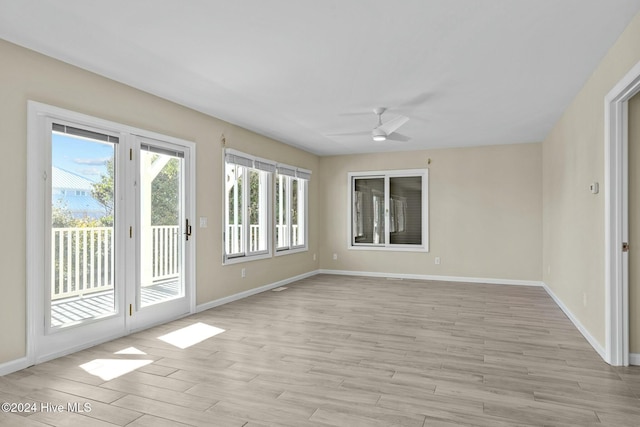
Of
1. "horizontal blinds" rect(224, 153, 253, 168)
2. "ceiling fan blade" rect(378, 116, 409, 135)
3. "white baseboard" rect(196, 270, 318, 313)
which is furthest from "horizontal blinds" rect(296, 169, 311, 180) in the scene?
"ceiling fan blade" rect(378, 116, 409, 135)

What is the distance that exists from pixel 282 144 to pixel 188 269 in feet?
9.61

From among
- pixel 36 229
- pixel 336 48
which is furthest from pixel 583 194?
pixel 36 229

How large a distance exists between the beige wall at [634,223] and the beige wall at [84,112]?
4.23 meters

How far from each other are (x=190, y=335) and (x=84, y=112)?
224 centimetres

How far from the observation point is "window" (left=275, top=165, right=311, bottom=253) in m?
6.82

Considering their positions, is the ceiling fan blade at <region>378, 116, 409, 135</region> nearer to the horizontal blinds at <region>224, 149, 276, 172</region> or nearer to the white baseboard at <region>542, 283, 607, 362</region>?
the horizontal blinds at <region>224, 149, 276, 172</region>

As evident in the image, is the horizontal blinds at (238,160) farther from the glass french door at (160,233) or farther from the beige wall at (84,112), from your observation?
the glass french door at (160,233)

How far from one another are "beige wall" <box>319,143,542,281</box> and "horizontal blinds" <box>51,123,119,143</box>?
5.06 metres

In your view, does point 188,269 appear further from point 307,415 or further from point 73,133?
point 307,415

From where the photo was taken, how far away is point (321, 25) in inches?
106

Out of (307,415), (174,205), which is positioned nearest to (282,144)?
(174,205)

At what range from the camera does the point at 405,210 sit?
7.73m

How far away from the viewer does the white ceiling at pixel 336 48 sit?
2.50 m

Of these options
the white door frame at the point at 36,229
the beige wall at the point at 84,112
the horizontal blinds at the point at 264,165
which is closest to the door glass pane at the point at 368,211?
the horizontal blinds at the point at 264,165
